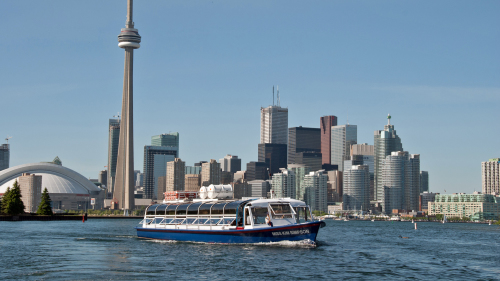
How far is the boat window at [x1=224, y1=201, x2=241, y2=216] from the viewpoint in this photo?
64.1m

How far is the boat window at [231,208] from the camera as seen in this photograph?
64088 mm

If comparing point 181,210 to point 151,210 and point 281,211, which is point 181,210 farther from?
point 281,211

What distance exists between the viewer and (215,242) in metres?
64.9

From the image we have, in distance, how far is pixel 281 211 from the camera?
62781 millimetres

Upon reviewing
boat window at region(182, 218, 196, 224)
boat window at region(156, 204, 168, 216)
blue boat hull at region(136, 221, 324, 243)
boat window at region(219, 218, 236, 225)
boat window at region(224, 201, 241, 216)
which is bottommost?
blue boat hull at region(136, 221, 324, 243)

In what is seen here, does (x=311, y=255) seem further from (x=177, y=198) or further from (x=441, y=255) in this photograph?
(x=177, y=198)

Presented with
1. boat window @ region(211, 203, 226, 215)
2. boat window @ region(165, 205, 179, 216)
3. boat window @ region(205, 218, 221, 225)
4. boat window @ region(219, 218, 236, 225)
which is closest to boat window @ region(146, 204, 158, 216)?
boat window @ region(165, 205, 179, 216)

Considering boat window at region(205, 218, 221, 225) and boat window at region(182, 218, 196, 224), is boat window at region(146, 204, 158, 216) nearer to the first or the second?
boat window at region(182, 218, 196, 224)

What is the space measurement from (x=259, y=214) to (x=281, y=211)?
7.83 ft

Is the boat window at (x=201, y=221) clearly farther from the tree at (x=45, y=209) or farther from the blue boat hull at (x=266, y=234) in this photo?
the tree at (x=45, y=209)

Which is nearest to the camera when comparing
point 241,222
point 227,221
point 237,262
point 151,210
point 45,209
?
point 237,262

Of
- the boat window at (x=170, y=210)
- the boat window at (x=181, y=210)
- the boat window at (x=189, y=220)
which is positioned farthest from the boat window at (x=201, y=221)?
the boat window at (x=170, y=210)

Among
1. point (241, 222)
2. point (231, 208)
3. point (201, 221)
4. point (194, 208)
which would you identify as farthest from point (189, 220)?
point (241, 222)

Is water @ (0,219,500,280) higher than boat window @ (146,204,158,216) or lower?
lower
